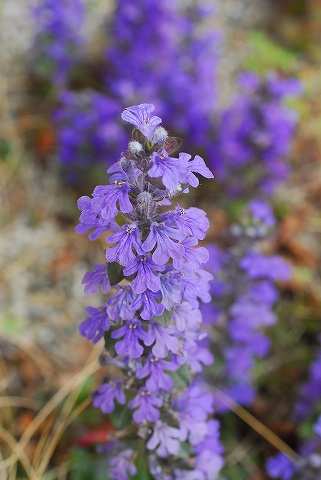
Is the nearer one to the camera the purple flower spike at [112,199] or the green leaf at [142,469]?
the purple flower spike at [112,199]

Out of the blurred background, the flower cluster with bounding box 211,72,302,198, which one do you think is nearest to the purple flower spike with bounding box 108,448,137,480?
the blurred background

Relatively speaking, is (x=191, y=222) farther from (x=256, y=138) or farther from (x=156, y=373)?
(x=256, y=138)

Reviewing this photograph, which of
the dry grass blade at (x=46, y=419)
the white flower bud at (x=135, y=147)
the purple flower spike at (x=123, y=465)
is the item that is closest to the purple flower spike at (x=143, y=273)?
the white flower bud at (x=135, y=147)

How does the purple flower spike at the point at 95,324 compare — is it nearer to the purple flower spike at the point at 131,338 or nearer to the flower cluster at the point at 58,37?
the purple flower spike at the point at 131,338

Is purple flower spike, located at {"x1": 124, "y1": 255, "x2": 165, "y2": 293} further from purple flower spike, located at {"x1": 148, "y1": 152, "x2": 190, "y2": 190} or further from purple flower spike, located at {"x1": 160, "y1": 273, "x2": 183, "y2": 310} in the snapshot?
purple flower spike, located at {"x1": 148, "y1": 152, "x2": 190, "y2": 190}

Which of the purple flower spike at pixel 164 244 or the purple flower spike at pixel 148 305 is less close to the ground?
the purple flower spike at pixel 164 244

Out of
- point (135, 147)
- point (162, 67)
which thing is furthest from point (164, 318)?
point (162, 67)
